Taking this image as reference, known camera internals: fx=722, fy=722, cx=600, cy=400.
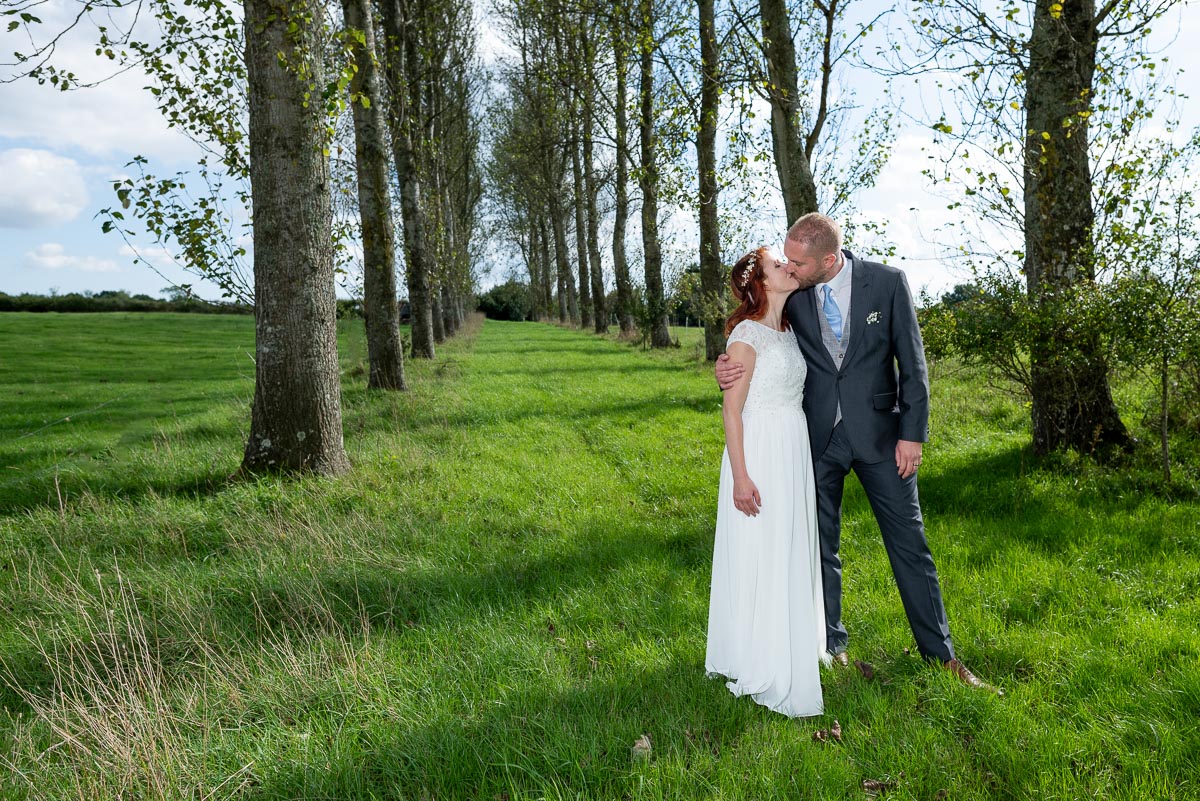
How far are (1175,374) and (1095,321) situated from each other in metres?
1.93

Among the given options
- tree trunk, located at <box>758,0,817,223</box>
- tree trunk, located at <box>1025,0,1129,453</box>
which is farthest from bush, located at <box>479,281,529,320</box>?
tree trunk, located at <box>1025,0,1129,453</box>

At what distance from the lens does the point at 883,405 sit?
12.8ft

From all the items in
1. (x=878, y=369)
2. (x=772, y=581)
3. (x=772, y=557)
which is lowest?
(x=772, y=581)

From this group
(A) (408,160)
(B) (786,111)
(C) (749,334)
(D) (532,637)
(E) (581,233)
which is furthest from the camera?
(E) (581,233)

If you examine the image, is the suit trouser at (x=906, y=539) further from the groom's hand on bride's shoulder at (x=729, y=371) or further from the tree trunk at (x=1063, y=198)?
the tree trunk at (x=1063, y=198)

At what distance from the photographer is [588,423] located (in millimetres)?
12023

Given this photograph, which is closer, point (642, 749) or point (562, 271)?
point (642, 749)

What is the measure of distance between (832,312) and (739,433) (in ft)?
2.98

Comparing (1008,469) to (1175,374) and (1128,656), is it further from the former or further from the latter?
(1128,656)

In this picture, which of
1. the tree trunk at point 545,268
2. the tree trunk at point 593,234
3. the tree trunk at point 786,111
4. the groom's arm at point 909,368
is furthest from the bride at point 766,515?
the tree trunk at point 545,268

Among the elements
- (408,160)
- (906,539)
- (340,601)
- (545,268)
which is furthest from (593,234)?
(906,539)

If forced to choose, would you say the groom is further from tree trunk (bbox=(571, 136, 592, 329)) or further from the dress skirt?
tree trunk (bbox=(571, 136, 592, 329))

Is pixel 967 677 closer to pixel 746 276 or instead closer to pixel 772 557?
pixel 772 557

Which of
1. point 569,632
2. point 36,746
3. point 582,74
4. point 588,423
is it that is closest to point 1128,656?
point 569,632
